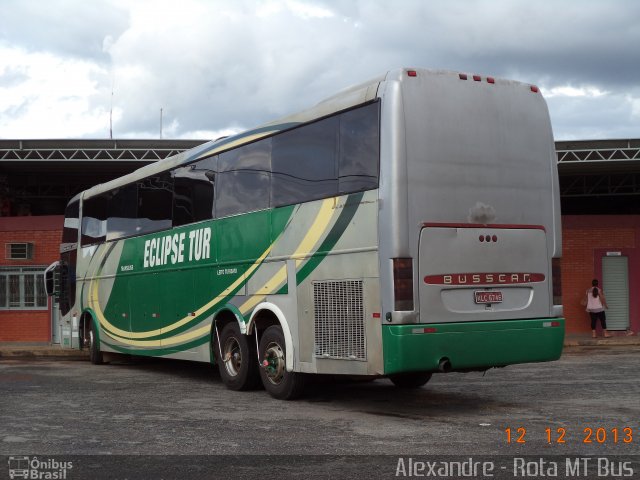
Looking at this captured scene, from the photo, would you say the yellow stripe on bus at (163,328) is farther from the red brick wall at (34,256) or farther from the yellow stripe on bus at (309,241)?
the red brick wall at (34,256)

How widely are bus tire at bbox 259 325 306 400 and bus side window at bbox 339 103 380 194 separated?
7.67 feet

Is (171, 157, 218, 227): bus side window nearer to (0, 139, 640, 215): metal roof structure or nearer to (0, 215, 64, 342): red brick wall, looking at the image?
(0, 139, 640, 215): metal roof structure

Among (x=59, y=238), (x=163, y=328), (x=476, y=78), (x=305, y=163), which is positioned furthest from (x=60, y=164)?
(x=476, y=78)

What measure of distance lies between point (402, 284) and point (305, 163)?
90.5 inches

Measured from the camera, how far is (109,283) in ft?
53.9

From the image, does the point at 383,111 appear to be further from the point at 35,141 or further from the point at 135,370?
the point at 35,141

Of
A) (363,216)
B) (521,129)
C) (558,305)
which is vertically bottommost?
(558,305)

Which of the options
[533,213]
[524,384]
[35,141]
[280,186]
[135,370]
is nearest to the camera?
[533,213]

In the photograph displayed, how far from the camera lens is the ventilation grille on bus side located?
30.7 feet

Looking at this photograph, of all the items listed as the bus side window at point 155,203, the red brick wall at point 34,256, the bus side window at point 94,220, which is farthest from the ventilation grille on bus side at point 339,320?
the red brick wall at point 34,256

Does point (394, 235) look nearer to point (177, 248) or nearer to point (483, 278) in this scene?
point (483, 278)

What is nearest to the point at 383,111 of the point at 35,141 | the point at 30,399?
the point at 30,399

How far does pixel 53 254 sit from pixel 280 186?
55.5 ft

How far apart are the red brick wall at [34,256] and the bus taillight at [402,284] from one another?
1907 cm
